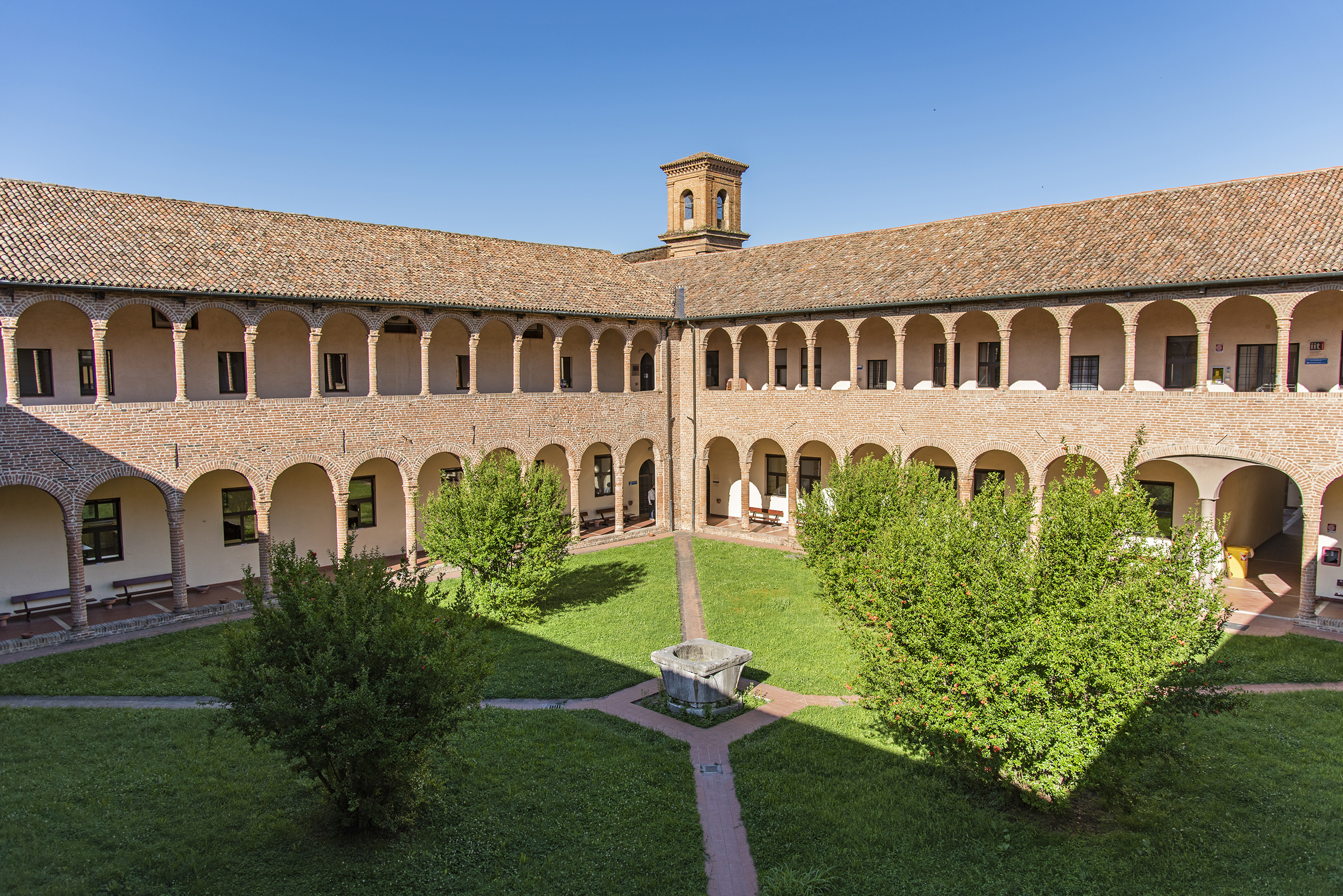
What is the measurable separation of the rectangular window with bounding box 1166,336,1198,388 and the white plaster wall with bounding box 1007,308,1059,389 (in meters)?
2.83

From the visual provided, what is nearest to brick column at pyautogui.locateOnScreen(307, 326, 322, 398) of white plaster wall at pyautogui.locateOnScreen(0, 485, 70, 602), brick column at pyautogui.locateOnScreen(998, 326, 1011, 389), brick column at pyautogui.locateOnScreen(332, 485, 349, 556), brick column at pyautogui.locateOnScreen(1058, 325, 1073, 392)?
brick column at pyautogui.locateOnScreen(332, 485, 349, 556)

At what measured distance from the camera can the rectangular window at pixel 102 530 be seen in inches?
835

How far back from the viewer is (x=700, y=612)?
20812 millimetres

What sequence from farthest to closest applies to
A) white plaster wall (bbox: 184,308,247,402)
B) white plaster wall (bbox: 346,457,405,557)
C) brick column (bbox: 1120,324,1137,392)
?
white plaster wall (bbox: 346,457,405,557)
white plaster wall (bbox: 184,308,247,402)
brick column (bbox: 1120,324,1137,392)

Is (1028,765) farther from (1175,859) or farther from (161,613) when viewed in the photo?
(161,613)

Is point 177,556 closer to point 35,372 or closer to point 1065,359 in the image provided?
point 35,372

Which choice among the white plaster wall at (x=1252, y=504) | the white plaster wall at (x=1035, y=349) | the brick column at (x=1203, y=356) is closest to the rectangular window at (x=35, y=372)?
the white plaster wall at (x=1035, y=349)

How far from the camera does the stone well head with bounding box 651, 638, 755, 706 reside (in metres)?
14.8

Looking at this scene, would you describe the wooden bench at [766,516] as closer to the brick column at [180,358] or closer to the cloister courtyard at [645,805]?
the cloister courtyard at [645,805]

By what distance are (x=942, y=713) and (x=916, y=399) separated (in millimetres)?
16526

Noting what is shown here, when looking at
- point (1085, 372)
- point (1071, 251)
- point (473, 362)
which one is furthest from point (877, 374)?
point (473, 362)

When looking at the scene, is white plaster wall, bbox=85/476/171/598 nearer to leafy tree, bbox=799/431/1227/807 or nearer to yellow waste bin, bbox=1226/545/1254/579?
leafy tree, bbox=799/431/1227/807

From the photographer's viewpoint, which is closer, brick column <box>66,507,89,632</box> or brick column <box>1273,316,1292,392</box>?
brick column <box>66,507,89,632</box>

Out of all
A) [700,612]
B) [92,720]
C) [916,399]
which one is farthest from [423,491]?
[916,399]
